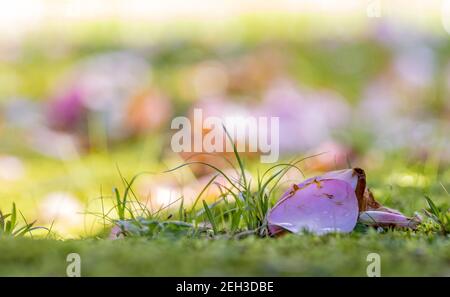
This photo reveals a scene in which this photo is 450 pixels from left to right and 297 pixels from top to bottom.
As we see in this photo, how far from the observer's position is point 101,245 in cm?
146

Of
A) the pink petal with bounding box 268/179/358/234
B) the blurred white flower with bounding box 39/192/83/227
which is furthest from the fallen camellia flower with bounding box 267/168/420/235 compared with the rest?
the blurred white flower with bounding box 39/192/83/227

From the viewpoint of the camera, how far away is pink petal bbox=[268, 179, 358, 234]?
5.06 ft

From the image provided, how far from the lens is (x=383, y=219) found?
1605 millimetres

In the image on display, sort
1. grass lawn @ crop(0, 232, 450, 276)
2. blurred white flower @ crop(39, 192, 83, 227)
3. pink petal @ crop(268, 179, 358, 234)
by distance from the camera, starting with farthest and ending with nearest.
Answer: blurred white flower @ crop(39, 192, 83, 227) < pink petal @ crop(268, 179, 358, 234) < grass lawn @ crop(0, 232, 450, 276)

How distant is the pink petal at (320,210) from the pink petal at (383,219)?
1.9 inches

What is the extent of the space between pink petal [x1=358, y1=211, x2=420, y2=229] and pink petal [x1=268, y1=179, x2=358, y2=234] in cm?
5

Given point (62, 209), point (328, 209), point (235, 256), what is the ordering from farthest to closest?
point (62, 209) → point (328, 209) → point (235, 256)

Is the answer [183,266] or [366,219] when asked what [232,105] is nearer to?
[366,219]

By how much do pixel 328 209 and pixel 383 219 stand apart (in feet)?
0.38

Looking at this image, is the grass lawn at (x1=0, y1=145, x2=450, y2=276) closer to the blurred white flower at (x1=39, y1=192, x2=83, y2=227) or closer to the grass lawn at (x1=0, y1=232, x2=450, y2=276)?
the grass lawn at (x1=0, y1=232, x2=450, y2=276)

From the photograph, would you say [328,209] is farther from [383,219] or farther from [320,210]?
[383,219]

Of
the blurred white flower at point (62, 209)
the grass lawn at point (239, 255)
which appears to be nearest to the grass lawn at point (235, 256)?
the grass lawn at point (239, 255)

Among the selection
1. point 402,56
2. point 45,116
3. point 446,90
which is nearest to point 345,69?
point 402,56

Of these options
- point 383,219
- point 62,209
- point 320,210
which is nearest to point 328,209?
point 320,210
